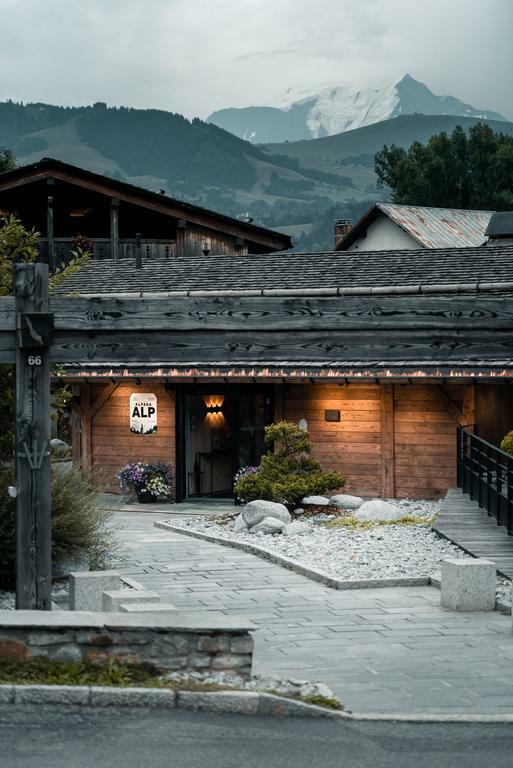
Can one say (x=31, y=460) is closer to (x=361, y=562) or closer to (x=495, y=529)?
(x=361, y=562)

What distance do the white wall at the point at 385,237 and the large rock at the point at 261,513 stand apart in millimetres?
32350

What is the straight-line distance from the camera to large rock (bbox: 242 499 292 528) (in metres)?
19.8

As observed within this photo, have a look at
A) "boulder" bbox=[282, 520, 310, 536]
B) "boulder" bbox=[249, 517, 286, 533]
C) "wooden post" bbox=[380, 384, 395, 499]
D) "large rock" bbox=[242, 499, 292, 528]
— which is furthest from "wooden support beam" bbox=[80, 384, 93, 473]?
"boulder" bbox=[282, 520, 310, 536]

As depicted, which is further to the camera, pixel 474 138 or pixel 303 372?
pixel 474 138

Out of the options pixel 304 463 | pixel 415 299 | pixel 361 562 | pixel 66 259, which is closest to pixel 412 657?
pixel 415 299

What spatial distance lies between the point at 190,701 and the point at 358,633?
363 cm

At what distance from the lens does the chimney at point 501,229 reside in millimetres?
44906

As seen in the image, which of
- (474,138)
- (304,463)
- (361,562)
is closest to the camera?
(361,562)

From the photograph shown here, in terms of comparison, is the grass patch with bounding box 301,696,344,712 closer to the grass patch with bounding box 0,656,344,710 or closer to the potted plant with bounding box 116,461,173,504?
the grass patch with bounding box 0,656,344,710

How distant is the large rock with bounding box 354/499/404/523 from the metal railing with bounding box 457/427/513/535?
1.39m

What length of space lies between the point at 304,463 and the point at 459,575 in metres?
8.52

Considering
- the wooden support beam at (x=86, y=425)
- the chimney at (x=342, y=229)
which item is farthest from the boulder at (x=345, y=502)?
the chimney at (x=342, y=229)

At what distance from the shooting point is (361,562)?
1622cm

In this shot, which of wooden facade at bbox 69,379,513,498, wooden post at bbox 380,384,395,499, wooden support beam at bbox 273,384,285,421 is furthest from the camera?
wooden support beam at bbox 273,384,285,421
